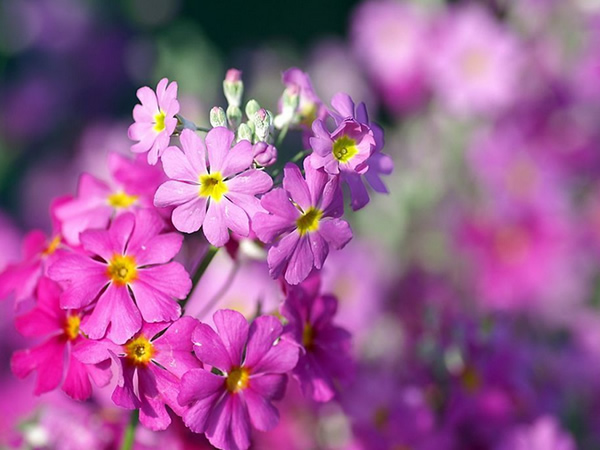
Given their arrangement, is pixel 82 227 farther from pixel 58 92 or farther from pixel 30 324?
pixel 58 92

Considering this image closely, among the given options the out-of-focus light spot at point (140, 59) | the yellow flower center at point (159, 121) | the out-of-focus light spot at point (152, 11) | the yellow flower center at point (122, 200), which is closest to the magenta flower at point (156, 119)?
the yellow flower center at point (159, 121)

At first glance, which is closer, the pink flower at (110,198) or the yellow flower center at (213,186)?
the yellow flower center at (213,186)

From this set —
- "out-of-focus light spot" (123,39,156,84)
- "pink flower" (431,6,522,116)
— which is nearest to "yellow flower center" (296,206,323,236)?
"pink flower" (431,6,522,116)

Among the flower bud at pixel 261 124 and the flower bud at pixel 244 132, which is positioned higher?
the flower bud at pixel 261 124

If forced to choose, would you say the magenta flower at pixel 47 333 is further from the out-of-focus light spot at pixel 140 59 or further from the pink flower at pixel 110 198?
the out-of-focus light spot at pixel 140 59

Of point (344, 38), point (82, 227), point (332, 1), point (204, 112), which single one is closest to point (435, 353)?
point (82, 227)

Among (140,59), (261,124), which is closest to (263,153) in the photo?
(261,124)
